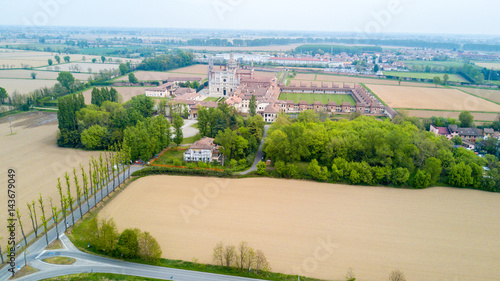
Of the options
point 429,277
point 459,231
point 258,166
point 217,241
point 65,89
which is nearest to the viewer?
point 429,277

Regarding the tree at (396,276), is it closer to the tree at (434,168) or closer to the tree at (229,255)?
the tree at (229,255)

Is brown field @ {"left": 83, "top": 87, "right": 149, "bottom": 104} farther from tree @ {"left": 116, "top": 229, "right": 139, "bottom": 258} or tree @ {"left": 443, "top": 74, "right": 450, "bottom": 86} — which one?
tree @ {"left": 443, "top": 74, "right": 450, "bottom": 86}

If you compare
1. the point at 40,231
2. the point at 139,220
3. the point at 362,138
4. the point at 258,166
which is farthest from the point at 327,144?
the point at 40,231

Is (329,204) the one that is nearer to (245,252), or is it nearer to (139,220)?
(245,252)

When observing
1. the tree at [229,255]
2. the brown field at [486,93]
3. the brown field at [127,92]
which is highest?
the brown field at [486,93]

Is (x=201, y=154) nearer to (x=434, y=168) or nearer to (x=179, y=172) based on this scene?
(x=179, y=172)

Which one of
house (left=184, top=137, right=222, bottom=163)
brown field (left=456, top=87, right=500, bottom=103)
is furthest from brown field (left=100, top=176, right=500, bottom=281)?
brown field (left=456, top=87, right=500, bottom=103)

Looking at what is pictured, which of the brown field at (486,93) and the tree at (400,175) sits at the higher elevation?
the brown field at (486,93)

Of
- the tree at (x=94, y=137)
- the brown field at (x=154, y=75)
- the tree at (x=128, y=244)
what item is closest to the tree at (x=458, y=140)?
the tree at (x=128, y=244)
